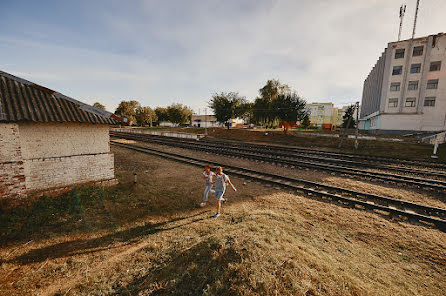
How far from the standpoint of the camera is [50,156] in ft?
24.7

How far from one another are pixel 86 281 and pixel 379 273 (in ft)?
21.2

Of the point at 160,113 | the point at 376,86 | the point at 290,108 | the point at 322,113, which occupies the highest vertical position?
the point at 376,86

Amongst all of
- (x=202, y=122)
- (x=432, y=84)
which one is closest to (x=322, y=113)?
(x=432, y=84)

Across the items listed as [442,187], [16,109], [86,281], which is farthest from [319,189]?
[16,109]

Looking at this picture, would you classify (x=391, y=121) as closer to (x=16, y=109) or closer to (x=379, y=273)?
(x=379, y=273)

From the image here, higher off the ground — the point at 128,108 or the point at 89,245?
the point at 128,108

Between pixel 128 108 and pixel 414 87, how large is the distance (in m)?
89.2

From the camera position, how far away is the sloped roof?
6.56 metres

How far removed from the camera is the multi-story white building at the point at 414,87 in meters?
33.2

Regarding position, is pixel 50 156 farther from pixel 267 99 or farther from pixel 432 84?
pixel 432 84

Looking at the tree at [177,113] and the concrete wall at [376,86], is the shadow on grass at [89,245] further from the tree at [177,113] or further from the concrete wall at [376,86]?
the tree at [177,113]

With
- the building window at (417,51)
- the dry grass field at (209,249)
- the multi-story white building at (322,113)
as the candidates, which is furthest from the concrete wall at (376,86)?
the dry grass field at (209,249)

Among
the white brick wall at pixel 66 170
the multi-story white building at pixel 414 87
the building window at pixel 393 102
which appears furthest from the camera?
the building window at pixel 393 102

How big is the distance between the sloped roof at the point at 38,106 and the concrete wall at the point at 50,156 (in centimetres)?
45
